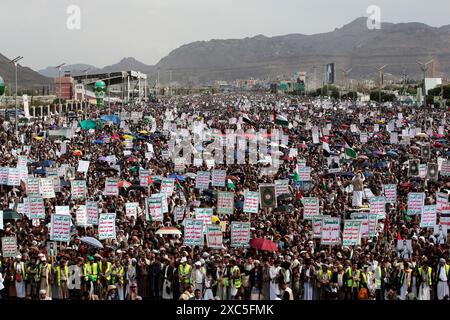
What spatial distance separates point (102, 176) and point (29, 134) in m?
19.1

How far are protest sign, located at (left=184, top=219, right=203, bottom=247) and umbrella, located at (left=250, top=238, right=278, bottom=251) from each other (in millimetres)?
1032

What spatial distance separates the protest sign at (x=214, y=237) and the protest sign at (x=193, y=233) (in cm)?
41

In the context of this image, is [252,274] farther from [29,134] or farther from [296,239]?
[29,134]

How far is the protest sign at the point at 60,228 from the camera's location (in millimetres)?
15961

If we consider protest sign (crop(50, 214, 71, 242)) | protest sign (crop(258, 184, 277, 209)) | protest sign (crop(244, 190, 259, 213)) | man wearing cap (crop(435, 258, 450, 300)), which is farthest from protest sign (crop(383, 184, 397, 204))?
protest sign (crop(50, 214, 71, 242))

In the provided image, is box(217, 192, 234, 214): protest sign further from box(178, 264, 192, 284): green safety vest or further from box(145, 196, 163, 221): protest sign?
box(178, 264, 192, 284): green safety vest

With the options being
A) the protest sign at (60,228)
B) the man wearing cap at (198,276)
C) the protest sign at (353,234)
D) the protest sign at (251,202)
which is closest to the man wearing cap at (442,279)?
the protest sign at (353,234)

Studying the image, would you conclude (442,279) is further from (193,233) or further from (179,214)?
(179,214)

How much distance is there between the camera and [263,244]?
A: 15.9 m

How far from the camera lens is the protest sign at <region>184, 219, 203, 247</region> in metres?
15.6

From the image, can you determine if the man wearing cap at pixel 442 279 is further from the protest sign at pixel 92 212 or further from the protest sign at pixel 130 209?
the protest sign at pixel 130 209

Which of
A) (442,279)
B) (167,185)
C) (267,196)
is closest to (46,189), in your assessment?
(167,185)

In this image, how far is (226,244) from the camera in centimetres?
1723
